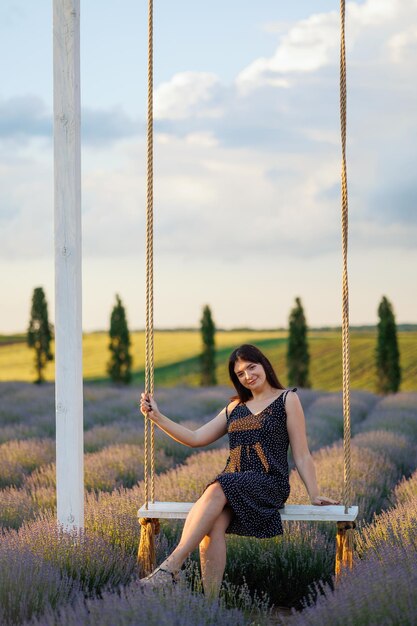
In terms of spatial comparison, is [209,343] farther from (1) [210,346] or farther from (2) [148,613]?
(2) [148,613]

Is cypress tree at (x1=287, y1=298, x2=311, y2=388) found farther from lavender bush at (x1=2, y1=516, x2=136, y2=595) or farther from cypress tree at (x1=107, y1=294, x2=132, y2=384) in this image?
lavender bush at (x1=2, y1=516, x2=136, y2=595)

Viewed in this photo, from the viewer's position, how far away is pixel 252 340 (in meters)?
33.2

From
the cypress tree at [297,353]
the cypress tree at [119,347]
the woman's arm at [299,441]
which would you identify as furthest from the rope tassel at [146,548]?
the cypress tree at [119,347]

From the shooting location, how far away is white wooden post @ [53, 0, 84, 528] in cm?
423

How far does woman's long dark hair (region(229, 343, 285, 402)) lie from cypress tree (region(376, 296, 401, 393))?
53.1 ft

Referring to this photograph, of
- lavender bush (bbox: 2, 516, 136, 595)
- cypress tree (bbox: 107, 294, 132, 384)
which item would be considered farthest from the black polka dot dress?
cypress tree (bbox: 107, 294, 132, 384)

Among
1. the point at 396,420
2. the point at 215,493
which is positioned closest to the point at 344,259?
the point at 215,493

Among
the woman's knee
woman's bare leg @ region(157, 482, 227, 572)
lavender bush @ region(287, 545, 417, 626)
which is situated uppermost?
the woman's knee

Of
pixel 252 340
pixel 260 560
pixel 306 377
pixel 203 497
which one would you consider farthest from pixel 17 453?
pixel 252 340

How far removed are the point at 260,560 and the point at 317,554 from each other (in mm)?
318

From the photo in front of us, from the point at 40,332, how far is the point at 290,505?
20.4m

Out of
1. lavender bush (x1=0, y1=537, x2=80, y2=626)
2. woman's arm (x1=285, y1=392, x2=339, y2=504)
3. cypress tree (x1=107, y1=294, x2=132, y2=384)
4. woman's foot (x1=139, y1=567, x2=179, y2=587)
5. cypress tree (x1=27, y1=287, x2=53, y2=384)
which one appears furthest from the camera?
cypress tree (x1=27, y1=287, x2=53, y2=384)

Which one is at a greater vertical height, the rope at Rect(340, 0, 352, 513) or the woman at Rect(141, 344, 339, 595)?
the rope at Rect(340, 0, 352, 513)

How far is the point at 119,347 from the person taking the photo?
73.2 ft
